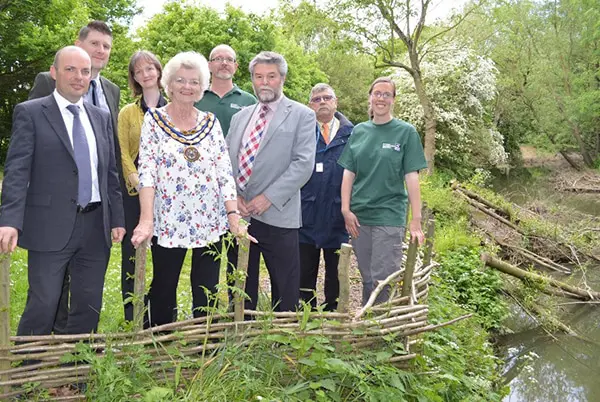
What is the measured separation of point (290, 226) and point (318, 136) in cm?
122

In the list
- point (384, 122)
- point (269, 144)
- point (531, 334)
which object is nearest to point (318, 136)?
point (384, 122)

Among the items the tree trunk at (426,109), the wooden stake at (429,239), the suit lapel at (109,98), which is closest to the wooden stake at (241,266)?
the suit lapel at (109,98)

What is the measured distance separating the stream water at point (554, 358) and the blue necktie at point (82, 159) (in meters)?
4.98

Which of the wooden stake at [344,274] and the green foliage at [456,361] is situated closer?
the wooden stake at [344,274]

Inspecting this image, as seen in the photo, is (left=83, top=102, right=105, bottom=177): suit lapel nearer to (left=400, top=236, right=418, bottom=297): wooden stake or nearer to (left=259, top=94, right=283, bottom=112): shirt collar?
(left=259, top=94, right=283, bottom=112): shirt collar

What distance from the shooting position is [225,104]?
416 cm

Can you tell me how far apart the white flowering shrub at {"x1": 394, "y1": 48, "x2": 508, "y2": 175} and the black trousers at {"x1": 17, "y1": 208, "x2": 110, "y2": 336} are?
18.4 meters

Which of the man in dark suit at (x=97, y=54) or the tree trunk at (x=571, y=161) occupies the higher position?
the man in dark suit at (x=97, y=54)

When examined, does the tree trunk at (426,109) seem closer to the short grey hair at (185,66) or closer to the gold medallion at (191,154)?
the short grey hair at (185,66)

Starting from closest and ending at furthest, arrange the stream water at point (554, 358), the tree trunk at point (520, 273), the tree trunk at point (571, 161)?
the stream water at point (554, 358) < the tree trunk at point (520, 273) < the tree trunk at point (571, 161)

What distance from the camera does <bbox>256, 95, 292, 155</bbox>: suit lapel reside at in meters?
3.58

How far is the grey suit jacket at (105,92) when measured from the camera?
3422mm

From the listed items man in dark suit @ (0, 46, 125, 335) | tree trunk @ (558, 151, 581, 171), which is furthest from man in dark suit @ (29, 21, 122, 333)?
tree trunk @ (558, 151, 581, 171)

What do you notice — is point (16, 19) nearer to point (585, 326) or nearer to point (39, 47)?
point (39, 47)
